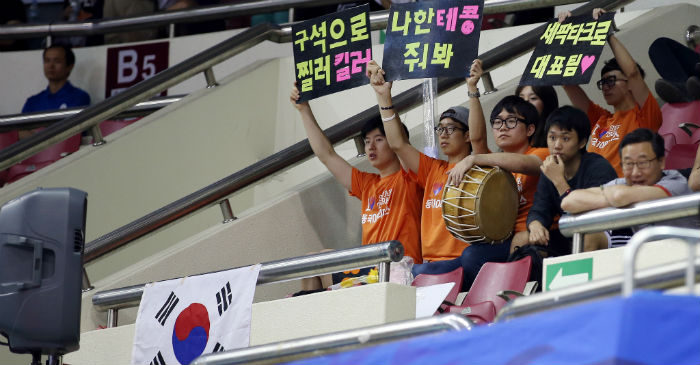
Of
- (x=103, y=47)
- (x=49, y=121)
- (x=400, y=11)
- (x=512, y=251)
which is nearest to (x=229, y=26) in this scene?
(x=103, y=47)

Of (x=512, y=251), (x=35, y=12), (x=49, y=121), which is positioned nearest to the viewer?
(x=512, y=251)

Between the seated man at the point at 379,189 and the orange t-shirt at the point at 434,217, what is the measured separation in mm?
139

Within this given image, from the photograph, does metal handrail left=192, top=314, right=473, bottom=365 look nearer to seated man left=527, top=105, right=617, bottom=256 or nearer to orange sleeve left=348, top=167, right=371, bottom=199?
seated man left=527, top=105, right=617, bottom=256

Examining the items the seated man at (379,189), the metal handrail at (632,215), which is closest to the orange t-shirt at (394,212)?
the seated man at (379,189)

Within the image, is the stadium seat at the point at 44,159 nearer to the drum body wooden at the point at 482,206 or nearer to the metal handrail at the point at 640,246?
the drum body wooden at the point at 482,206

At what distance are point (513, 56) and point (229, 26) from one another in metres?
3.51

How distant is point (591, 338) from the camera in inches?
90.7

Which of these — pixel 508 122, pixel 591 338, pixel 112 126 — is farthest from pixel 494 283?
pixel 112 126

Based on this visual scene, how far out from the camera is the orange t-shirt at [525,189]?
19.0 ft

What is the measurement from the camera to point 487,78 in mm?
7434

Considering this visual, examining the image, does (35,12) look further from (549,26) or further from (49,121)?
(549,26)

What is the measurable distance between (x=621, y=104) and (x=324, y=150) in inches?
62.7

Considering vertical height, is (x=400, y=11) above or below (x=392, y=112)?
above

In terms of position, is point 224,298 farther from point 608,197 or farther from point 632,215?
point 632,215
